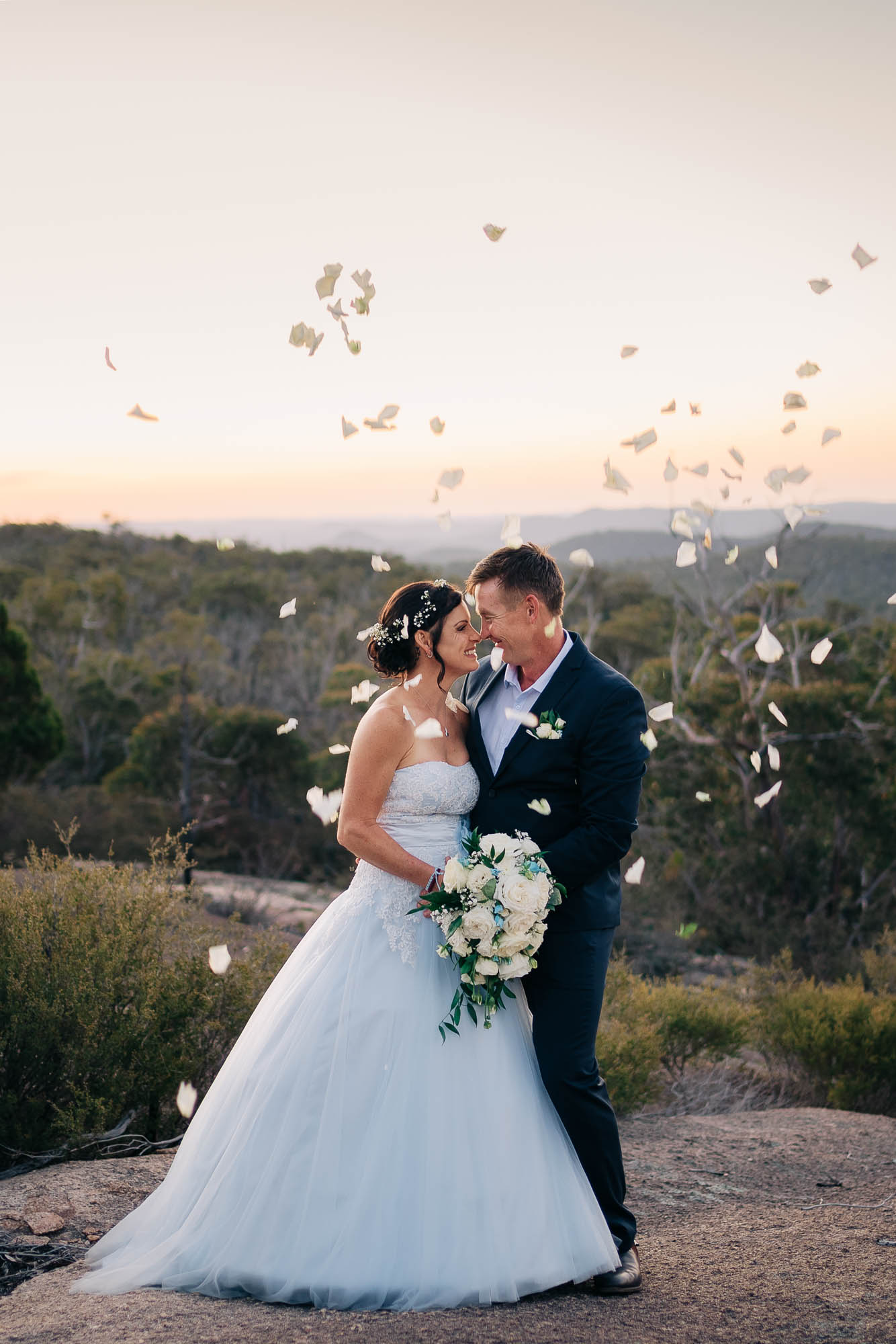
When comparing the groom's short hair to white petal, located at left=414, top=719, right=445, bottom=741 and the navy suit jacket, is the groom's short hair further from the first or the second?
white petal, located at left=414, top=719, right=445, bottom=741

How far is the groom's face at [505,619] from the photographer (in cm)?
409

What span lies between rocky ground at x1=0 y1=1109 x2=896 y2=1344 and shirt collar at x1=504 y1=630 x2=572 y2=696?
1.80 metres

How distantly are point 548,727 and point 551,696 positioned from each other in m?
0.17

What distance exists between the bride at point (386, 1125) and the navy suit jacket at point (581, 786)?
0.72ft

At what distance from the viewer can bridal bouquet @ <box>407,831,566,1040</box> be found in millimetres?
3562

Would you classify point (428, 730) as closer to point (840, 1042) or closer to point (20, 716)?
point (840, 1042)

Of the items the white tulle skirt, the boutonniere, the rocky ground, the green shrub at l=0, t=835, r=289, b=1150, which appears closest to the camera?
the rocky ground

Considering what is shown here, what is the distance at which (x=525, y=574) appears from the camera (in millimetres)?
4074

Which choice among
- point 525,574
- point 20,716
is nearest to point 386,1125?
point 525,574

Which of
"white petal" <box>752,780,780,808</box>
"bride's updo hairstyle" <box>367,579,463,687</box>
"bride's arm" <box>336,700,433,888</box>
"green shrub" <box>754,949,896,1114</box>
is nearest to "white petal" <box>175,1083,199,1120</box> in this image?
"bride's arm" <box>336,700,433,888</box>

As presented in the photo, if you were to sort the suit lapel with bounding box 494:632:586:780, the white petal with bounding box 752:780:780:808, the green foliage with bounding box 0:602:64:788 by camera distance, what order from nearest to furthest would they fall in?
the suit lapel with bounding box 494:632:586:780
the white petal with bounding box 752:780:780:808
the green foliage with bounding box 0:602:64:788

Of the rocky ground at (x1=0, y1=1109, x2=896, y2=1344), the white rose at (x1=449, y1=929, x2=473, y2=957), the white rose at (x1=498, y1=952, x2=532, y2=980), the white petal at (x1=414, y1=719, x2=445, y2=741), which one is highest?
the white petal at (x1=414, y1=719, x2=445, y2=741)

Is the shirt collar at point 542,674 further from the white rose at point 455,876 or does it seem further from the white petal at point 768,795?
the white petal at point 768,795

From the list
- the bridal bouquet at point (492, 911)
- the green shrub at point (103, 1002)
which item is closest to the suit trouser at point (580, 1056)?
the bridal bouquet at point (492, 911)
